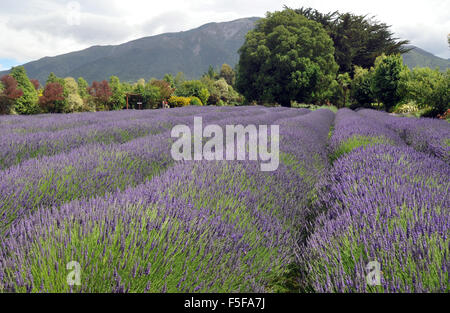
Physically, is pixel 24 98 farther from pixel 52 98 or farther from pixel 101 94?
pixel 101 94

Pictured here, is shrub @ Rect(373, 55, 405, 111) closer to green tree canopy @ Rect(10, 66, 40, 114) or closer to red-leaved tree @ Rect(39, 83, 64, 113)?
red-leaved tree @ Rect(39, 83, 64, 113)

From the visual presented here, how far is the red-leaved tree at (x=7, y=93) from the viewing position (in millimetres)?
14875

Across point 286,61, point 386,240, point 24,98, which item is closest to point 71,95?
point 24,98

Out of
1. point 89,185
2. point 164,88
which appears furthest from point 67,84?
point 89,185

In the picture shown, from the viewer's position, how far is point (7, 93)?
49.5 feet

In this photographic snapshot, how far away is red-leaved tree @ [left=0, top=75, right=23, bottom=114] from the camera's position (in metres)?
14.9

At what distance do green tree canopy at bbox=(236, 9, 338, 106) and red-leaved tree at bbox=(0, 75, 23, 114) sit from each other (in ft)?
64.5

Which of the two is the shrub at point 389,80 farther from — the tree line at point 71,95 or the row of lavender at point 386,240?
the row of lavender at point 386,240

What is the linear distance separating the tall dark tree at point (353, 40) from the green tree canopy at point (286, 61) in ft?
24.6

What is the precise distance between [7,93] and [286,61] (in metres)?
21.9

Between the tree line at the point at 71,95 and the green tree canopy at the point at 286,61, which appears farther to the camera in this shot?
the green tree canopy at the point at 286,61

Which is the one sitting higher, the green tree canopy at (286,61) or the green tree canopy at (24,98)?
the green tree canopy at (286,61)

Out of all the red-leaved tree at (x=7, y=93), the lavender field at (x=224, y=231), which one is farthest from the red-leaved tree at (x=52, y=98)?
the lavender field at (x=224, y=231)

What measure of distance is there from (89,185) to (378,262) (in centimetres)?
234
